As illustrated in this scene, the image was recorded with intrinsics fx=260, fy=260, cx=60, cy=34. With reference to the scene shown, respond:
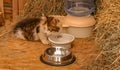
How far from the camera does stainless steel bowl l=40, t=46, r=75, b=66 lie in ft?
6.47

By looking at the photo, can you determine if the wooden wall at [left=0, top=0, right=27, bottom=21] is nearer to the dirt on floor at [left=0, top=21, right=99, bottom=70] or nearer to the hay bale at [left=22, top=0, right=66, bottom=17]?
the hay bale at [left=22, top=0, right=66, bottom=17]

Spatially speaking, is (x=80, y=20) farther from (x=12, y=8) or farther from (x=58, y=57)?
(x=12, y=8)

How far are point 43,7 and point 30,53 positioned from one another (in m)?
0.67

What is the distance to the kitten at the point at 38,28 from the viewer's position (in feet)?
7.22

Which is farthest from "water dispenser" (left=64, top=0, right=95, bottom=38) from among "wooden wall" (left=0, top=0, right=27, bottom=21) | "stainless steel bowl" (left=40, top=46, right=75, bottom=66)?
"wooden wall" (left=0, top=0, right=27, bottom=21)

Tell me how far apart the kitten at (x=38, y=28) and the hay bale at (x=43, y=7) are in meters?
0.36

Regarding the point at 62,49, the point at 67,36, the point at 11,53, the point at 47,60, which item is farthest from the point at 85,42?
the point at 11,53

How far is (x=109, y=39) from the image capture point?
148cm

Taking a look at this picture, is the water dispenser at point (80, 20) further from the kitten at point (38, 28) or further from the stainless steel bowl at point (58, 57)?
the stainless steel bowl at point (58, 57)

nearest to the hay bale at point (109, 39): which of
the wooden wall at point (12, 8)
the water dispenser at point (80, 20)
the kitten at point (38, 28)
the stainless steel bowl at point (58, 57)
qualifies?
the stainless steel bowl at point (58, 57)

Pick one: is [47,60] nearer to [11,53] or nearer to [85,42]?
[11,53]

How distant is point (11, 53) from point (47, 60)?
0.33 m

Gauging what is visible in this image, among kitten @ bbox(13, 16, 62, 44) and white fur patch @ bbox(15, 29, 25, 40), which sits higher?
kitten @ bbox(13, 16, 62, 44)

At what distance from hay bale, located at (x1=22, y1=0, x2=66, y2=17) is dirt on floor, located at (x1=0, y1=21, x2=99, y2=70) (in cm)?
31
